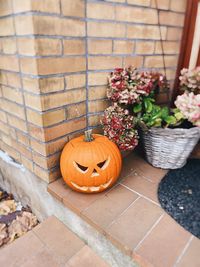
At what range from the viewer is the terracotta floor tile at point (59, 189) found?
Result: 1.17 meters

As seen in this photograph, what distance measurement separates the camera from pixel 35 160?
124cm

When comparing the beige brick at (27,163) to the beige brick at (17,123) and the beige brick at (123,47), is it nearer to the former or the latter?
the beige brick at (17,123)

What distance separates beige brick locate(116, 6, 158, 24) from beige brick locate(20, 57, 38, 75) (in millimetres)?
553

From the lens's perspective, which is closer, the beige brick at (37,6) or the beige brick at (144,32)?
the beige brick at (37,6)

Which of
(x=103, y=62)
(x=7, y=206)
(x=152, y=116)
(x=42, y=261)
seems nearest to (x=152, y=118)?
(x=152, y=116)

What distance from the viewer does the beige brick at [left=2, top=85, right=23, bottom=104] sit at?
1.13 m

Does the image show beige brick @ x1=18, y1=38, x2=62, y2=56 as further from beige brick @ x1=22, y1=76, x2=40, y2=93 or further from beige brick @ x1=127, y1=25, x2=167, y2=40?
beige brick @ x1=127, y1=25, x2=167, y2=40

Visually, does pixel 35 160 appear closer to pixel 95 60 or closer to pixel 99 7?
pixel 95 60

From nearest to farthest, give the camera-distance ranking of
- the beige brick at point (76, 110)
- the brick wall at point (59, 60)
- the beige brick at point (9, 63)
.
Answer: the brick wall at point (59, 60)
the beige brick at point (9, 63)
the beige brick at point (76, 110)

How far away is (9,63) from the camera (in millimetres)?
1100

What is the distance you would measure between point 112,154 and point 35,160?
0.45m

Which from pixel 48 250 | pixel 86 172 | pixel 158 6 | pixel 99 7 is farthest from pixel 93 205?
pixel 158 6

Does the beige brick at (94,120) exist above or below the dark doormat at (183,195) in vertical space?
above

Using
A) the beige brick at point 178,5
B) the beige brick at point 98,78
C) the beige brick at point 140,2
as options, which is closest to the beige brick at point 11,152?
the beige brick at point 98,78
